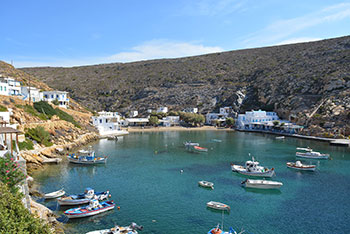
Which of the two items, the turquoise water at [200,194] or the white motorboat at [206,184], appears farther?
the white motorboat at [206,184]

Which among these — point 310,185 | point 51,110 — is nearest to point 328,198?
point 310,185

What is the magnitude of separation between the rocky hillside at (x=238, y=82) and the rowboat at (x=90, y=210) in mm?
66844

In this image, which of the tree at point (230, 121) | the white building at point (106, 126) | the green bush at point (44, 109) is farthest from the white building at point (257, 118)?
the green bush at point (44, 109)

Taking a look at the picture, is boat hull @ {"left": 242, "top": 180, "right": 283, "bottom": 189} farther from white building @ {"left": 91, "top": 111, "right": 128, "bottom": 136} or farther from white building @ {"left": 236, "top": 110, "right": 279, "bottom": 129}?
white building @ {"left": 236, "top": 110, "right": 279, "bottom": 129}

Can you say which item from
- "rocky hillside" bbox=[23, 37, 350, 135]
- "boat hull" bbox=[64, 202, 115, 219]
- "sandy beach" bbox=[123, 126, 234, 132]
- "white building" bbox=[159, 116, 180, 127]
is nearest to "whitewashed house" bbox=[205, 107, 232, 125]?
"rocky hillside" bbox=[23, 37, 350, 135]

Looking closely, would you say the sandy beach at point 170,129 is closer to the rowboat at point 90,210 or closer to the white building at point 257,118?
the white building at point 257,118

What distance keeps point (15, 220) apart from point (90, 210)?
11634mm

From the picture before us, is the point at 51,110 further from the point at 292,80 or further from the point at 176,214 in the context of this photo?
the point at 292,80

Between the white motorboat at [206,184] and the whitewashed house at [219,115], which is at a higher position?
the whitewashed house at [219,115]

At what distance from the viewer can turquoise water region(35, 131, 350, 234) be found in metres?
21.8

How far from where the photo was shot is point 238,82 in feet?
435

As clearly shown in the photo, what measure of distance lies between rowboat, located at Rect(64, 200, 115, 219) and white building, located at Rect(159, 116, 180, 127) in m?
83.6

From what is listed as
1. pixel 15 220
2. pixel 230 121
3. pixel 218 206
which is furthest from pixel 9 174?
pixel 230 121

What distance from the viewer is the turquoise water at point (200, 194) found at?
21.8 meters
